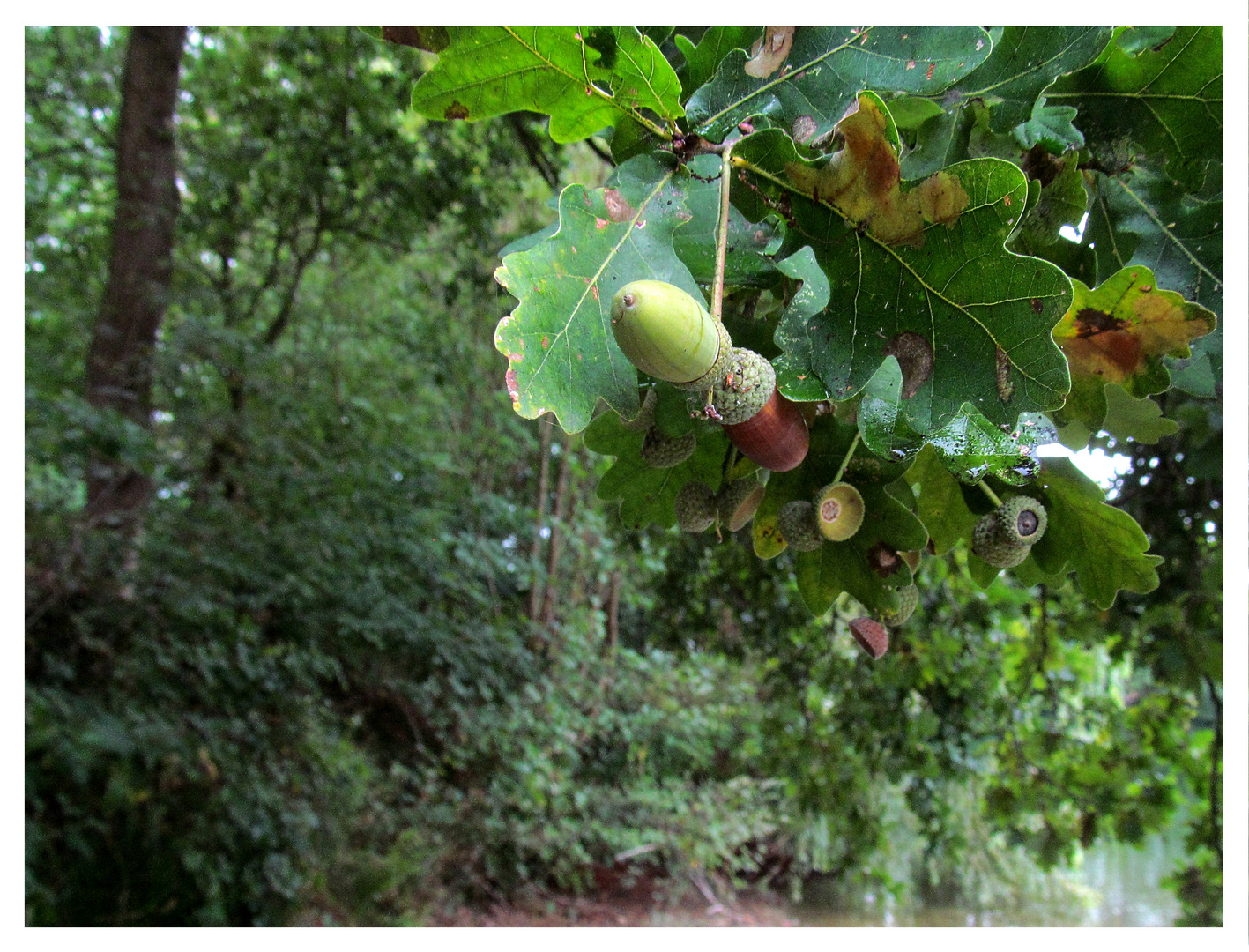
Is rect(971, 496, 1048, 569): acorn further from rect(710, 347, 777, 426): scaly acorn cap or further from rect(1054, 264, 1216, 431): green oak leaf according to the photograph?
rect(710, 347, 777, 426): scaly acorn cap

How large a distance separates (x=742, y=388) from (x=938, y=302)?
0.12 metres

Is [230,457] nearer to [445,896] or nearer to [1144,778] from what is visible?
[445,896]

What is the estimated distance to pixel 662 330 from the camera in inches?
15.4

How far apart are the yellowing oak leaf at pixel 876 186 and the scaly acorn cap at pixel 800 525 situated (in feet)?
0.67

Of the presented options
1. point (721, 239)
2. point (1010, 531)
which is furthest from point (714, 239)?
point (1010, 531)

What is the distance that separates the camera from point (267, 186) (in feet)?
10.7

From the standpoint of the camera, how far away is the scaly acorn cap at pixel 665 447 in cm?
59

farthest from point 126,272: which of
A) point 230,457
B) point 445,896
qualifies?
point 445,896

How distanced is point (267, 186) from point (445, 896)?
10.4 ft

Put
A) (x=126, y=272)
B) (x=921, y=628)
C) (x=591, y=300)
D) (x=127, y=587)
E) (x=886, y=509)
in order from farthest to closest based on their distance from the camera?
(x=126, y=272) → (x=127, y=587) → (x=921, y=628) → (x=886, y=509) → (x=591, y=300)

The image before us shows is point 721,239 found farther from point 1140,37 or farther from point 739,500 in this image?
point 1140,37

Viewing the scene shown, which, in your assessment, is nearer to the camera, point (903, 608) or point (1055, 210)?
point (1055, 210)

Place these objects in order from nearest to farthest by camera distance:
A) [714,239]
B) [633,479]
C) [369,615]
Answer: [714,239] → [633,479] → [369,615]

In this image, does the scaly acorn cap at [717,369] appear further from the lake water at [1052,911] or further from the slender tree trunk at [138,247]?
the lake water at [1052,911]
